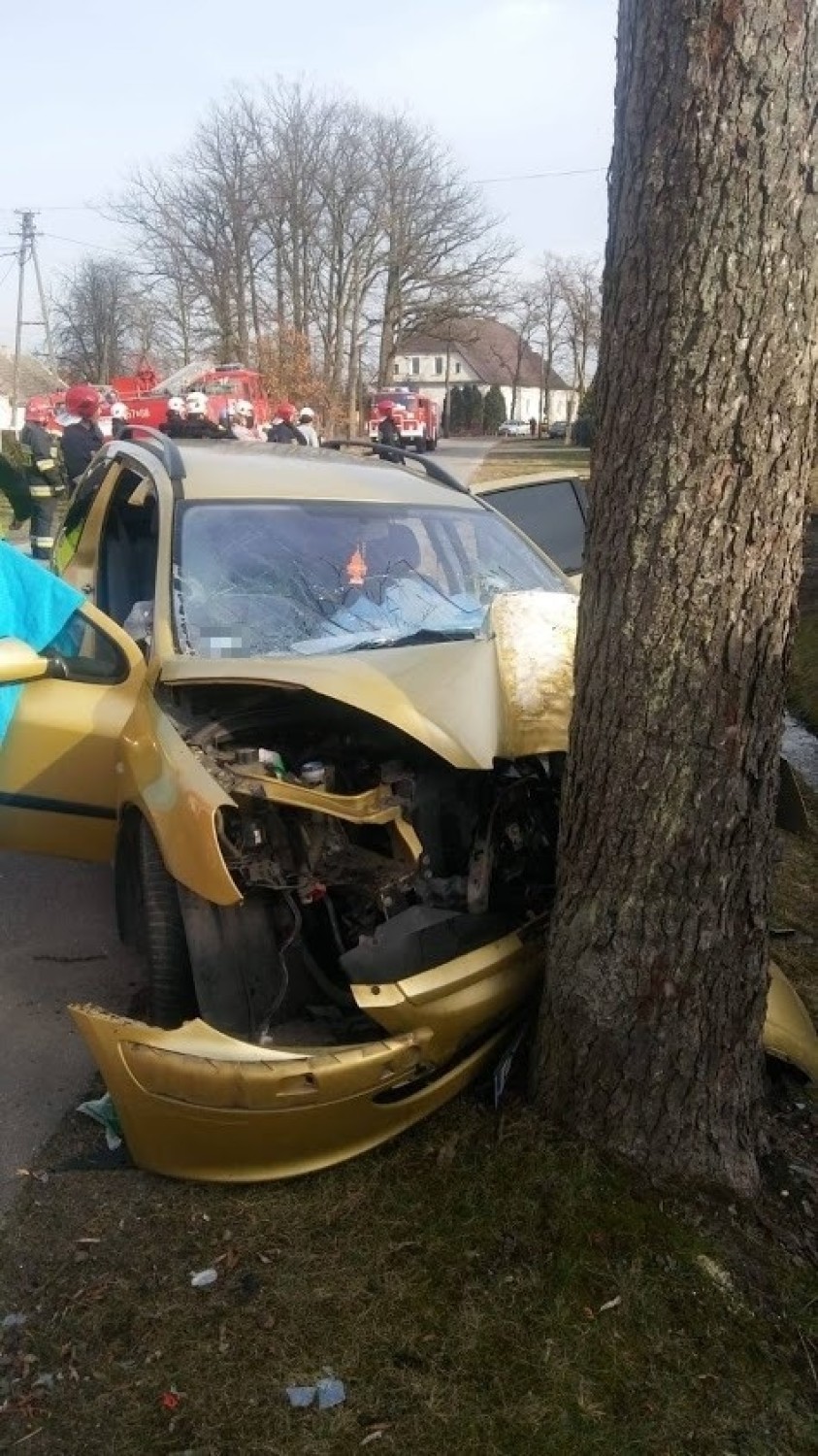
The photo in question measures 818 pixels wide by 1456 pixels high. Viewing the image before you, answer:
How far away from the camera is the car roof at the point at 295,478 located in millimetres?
4070

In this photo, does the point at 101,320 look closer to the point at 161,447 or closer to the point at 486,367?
the point at 486,367

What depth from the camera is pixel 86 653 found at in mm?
3670

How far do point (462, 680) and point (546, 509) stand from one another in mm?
3716

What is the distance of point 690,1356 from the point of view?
7.17 ft

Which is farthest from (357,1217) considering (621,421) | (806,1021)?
(621,421)

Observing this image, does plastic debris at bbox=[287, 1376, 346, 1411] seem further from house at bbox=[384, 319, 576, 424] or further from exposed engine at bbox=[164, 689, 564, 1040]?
house at bbox=[384, 319, 576, 424]

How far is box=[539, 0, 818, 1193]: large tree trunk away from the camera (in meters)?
2.11

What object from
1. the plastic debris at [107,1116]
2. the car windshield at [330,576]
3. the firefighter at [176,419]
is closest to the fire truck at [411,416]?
the firefighter at [176,419]

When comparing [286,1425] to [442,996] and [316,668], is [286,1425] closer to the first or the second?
[442,996]

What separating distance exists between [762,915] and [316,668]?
135 cm

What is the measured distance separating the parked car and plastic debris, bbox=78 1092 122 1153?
421 centimetres

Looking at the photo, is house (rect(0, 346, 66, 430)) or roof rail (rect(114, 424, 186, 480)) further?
house (rect(0, 346, 66, 430))

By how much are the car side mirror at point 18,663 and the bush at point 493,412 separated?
63884 mm

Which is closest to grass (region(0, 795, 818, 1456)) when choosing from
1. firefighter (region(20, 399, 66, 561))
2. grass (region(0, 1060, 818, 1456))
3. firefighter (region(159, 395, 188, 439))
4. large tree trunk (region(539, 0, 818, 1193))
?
grass (region(0, 1060, 818, 1456))
